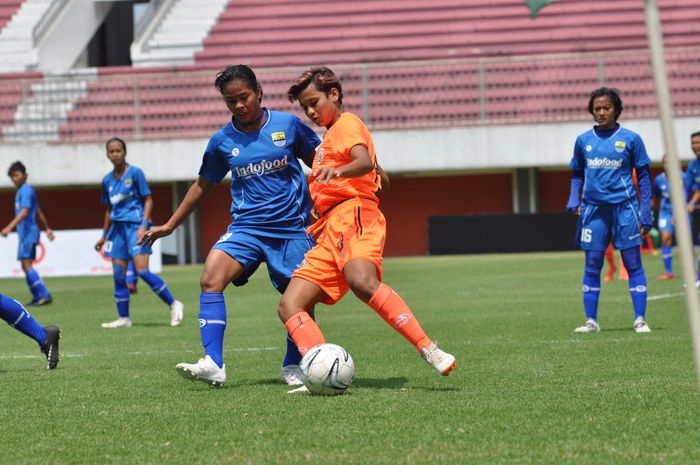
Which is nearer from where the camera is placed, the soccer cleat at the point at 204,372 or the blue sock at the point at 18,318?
the soccer cleat at the point at 204,372

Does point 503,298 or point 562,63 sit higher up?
point 562,63

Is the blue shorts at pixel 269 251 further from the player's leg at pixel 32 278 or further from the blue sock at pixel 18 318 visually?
the player's leg at pixel 32 278

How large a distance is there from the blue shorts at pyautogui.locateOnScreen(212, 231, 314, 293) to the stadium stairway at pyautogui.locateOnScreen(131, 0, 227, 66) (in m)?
27.0

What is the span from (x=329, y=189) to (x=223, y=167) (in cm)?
90

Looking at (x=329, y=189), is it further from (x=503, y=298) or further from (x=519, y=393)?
(x=503, y=298)

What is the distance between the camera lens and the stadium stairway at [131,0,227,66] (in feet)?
111

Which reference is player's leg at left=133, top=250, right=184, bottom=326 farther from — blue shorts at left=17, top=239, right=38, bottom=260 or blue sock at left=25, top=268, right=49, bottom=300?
blue shorts at left=17, top=239, right=38, bottom=260

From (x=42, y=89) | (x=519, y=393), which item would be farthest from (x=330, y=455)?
(x=42, y=89)

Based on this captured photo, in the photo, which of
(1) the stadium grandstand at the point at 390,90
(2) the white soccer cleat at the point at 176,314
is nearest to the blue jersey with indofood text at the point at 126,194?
(2) the white soccer cleat at the point at 176,314

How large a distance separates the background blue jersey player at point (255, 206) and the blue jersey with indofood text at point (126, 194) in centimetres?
612

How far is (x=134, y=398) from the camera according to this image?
22.2ft

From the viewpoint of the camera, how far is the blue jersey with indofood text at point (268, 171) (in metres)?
7.39

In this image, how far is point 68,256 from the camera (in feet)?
→ 89.6

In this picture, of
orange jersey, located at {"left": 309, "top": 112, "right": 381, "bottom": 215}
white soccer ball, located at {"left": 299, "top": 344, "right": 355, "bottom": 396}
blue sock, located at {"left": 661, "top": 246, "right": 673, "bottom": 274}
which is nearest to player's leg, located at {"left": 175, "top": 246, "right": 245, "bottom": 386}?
orange jersey, located at {"left": 309, "top": 112, "right": 381, "bottom": 215}
